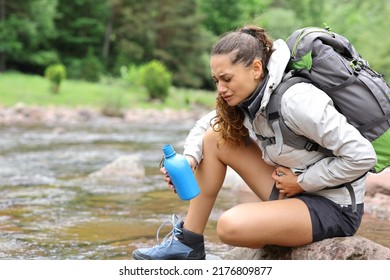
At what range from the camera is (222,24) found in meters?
43.2

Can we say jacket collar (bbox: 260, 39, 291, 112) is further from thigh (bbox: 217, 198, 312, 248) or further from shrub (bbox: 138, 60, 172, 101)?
shrub (bbox: 138, 60, 172, 101)

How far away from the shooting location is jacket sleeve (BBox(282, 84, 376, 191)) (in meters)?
2.60

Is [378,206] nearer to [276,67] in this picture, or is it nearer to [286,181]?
[286,181]

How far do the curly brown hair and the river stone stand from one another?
12.9 ft

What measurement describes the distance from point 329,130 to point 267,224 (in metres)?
0.48

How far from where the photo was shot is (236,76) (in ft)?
9.23

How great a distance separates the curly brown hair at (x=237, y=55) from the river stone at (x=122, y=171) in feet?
12.9

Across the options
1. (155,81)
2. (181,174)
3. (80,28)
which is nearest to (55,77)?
(155,81)

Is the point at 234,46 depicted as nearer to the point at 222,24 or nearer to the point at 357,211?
the point at 357,211

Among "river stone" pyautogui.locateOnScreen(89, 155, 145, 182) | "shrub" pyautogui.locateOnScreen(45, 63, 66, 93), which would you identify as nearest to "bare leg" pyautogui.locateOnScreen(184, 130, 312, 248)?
"river stone" pyautogui.locateOnScreen(89, 155, 145, 182)

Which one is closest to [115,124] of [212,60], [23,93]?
[23,93]

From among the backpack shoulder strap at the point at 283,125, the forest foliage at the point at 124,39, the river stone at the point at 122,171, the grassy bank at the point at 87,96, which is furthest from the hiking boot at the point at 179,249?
the forest foliage at the point at 124,39

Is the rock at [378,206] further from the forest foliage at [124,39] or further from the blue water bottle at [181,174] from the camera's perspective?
the forest foliage at [124,39]
